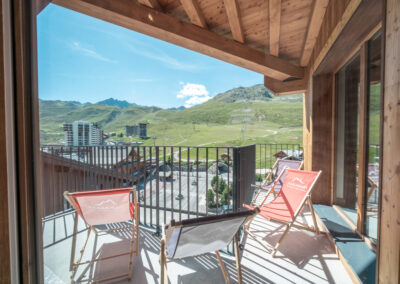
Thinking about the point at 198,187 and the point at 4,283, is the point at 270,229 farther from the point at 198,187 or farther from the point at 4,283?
the point at 4,283

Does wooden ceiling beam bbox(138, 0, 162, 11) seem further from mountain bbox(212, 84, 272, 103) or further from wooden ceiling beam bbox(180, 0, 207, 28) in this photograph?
mountain bbox(212, 84, 272, 103)

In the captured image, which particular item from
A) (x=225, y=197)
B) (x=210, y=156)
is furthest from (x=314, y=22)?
(x=225, y=197)

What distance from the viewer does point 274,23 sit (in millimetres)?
2252

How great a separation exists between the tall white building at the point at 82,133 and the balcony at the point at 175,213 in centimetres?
12

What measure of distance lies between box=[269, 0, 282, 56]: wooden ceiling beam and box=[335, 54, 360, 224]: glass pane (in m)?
0.97

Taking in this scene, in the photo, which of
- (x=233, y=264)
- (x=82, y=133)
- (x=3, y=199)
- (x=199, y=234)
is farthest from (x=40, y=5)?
(x=233, y=264)

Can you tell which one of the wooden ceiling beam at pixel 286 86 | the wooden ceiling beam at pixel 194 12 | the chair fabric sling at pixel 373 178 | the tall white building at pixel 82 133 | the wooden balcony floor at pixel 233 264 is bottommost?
the wooden balcony floor at pixel 233 264

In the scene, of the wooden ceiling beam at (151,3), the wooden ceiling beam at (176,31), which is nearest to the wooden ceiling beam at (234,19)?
the wooden ceiling beam at (176,31)

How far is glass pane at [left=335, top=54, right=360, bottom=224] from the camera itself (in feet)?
6.91

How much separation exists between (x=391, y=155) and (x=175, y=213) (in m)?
2.33

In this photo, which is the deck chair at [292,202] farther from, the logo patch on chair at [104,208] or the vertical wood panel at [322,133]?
the logo patch on chair at [104,208]

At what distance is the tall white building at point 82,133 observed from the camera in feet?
4.07

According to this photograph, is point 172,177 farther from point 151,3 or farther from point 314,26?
point 314,26

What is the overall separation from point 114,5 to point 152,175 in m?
2.09
